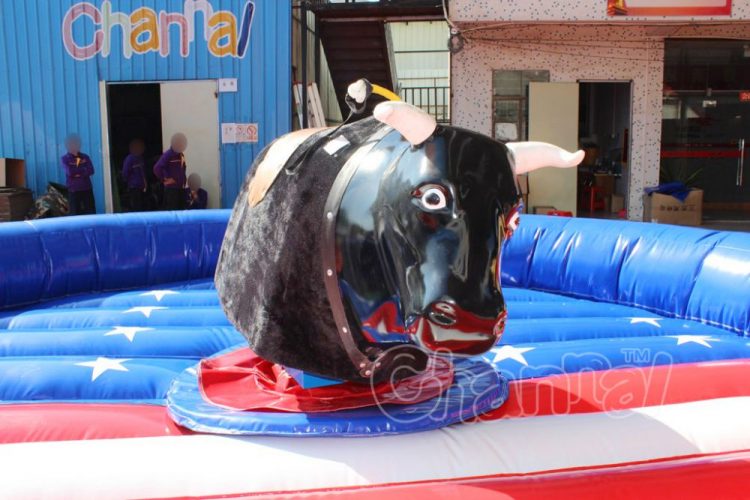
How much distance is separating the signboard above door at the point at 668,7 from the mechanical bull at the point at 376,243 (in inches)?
311

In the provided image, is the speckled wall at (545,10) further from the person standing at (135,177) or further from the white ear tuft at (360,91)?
the white ear tuft at (360,91)

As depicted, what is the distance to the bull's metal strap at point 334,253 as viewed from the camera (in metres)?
1.69

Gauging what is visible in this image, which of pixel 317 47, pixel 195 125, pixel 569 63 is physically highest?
pixel 317 47

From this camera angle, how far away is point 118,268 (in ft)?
14.1

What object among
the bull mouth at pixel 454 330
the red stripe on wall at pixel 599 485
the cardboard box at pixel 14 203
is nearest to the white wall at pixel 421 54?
the cardboard box at pixel 14 203

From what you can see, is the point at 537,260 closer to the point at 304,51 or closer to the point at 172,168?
the point at 172,168

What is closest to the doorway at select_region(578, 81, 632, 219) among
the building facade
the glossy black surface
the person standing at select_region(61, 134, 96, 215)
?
the building facade

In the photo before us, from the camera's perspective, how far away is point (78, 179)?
29.1 ft

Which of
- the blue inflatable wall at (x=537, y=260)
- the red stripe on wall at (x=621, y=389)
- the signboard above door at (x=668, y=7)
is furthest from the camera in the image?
the signboard above door at (x=668, y=7)

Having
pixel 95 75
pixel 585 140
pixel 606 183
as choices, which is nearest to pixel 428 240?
pixel 95 75

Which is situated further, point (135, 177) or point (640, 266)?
point (135, 177)

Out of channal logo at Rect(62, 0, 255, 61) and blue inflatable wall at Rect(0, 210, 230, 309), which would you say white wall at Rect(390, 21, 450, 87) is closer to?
channal logo at Rect(62, 0, 255, 61)

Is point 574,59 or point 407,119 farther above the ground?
point 574,59

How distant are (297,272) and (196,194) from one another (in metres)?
7.93
